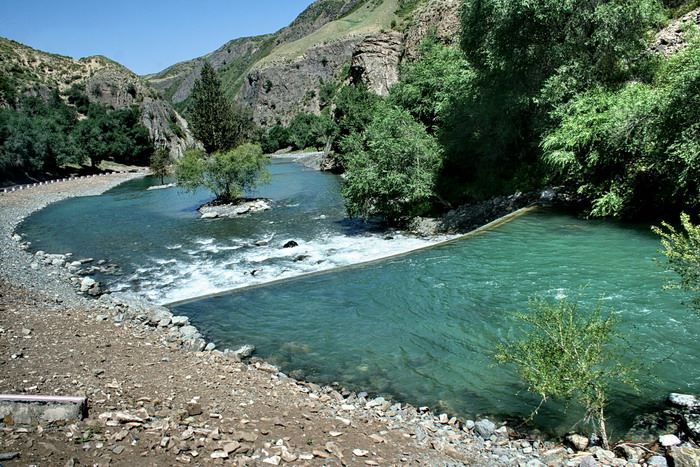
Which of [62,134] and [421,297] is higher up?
[62,134]

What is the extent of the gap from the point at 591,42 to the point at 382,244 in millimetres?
13605

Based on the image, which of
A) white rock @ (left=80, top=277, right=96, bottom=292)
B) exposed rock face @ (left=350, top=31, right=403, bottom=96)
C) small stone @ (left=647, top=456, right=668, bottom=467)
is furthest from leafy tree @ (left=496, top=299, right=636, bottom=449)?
exposed rock face @ (left=350, top=31, right=403, bottom=96)

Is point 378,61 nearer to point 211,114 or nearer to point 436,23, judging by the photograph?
point 436,23

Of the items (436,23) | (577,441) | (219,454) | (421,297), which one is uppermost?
(436,23)

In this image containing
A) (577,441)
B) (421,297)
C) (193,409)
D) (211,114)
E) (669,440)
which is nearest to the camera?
(669,440)

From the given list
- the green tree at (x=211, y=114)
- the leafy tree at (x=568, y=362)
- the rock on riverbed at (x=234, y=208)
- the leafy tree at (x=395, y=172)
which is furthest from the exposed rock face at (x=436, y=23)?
the leafy tree at (x=568, y=362)

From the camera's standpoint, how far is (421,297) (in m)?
13.5

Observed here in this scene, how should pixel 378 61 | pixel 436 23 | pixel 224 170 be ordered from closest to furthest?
pixel 224 170 → pixel 436 23 → pixel 378 61

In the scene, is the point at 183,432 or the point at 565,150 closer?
the point at 183,432

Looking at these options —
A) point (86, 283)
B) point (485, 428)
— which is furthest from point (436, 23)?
point (485, 428)

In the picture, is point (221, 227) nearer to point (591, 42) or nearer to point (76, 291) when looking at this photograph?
point (76, 291)

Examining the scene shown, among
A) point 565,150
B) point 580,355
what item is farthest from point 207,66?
point 580,355

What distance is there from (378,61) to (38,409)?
7400cm

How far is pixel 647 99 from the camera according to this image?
1738 centimetres
